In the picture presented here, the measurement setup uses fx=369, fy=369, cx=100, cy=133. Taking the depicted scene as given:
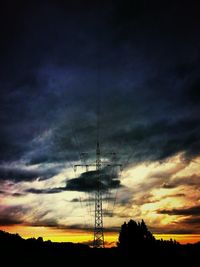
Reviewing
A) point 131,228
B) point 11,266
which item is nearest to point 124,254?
point 11,266

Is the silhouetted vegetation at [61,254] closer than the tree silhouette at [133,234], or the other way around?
the silhouetted vegetation at [61,254]

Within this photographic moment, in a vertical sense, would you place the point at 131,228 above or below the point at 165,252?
above

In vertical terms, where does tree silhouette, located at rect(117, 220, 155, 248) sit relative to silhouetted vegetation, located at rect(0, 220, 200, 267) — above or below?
above

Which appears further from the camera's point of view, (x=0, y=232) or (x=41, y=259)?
(x=0, y=232)

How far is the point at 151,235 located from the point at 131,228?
9.61m

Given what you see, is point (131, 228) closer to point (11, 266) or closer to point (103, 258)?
point (103, 258)

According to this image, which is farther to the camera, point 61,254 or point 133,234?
point 133,234

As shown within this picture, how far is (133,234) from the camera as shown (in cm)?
16312

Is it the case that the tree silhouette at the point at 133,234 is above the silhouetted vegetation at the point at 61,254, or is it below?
above

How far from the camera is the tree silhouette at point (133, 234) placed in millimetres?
159825

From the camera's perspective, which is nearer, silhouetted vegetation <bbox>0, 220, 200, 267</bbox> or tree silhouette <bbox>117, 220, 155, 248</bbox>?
silhouetted vegetation <bbox>0, 220, 200, 267</bbox>

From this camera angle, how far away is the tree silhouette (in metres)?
160

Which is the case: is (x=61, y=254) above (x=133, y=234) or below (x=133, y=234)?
below

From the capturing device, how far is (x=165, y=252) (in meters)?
117
